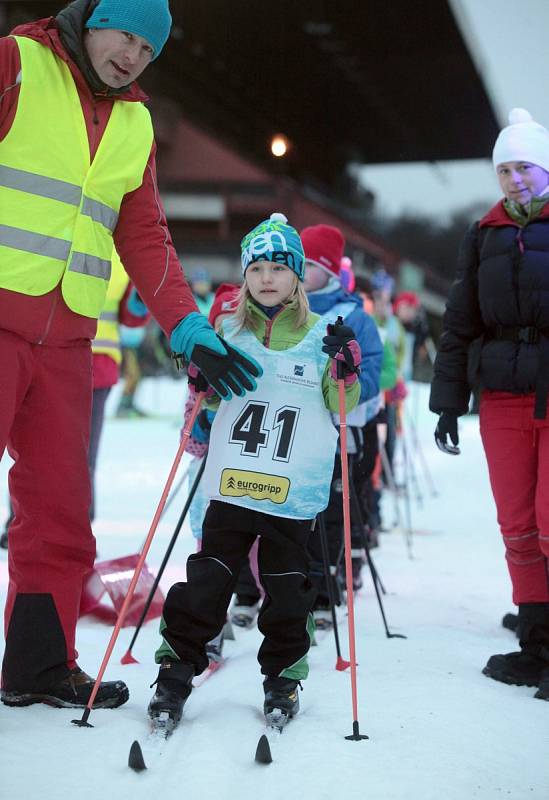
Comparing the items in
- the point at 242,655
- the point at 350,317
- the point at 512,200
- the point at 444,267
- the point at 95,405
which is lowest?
the point at 242,655

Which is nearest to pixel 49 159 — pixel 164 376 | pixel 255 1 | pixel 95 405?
pixel 95 405

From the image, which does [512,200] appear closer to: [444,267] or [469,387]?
[469,387]

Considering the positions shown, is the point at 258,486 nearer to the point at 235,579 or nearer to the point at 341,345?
the point at 235,579

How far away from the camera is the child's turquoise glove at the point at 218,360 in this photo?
112 inches

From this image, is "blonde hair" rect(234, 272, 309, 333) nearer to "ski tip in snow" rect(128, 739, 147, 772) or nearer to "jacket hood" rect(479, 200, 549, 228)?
"jacket hood" rect(479, 200, 549, 228)

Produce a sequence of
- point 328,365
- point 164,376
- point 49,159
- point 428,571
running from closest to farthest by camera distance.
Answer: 1. point 49,159
2. point 328,365
3. point 428,571
4. point 164,376

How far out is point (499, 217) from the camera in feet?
11.6

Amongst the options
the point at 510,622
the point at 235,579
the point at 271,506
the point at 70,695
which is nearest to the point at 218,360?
the point at 271,506

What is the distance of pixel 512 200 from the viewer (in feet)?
11.5

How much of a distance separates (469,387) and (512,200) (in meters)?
0.71

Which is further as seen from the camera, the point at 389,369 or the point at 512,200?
the point at 389,369

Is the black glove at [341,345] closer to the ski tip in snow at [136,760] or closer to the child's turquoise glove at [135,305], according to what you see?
the ski tip in snow at [136,760]

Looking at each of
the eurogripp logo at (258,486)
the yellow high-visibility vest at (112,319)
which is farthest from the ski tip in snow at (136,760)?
the yellow high-visibility vest at (112,319)

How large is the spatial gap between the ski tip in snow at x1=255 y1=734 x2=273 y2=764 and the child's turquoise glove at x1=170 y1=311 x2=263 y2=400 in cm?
98
